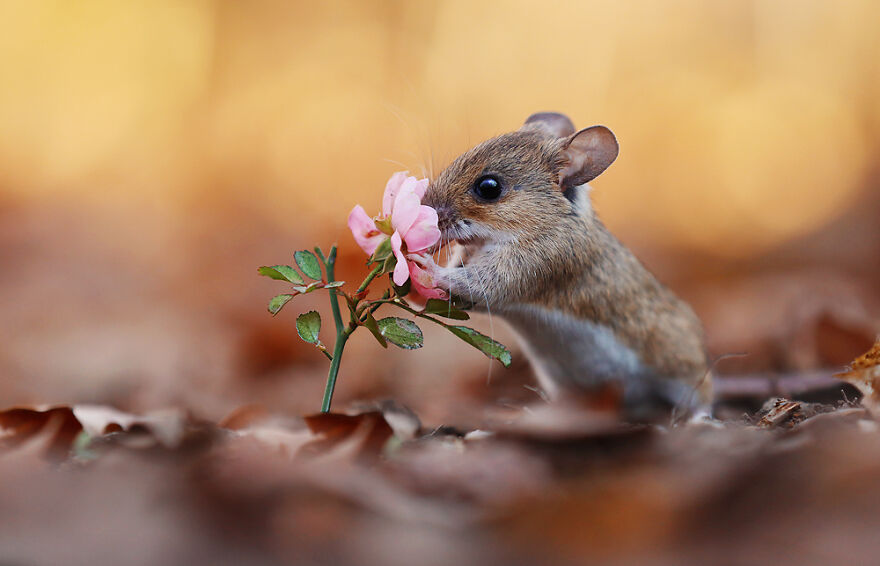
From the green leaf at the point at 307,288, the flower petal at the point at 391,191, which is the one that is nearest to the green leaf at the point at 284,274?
the green leaf at the point at 307,288

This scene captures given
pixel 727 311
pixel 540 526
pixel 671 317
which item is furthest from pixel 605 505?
pixel 727 311

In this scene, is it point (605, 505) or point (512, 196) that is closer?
point (605, 505)

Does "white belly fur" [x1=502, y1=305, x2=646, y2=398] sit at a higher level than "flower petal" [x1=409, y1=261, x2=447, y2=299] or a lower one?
higher

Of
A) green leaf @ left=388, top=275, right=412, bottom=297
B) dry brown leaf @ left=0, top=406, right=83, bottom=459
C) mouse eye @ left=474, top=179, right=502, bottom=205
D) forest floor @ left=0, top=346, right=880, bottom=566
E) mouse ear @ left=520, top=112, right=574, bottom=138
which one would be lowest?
forest floor @ left=0, top=346, right=880, bottom=566

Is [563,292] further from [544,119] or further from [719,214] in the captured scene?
[719,214]

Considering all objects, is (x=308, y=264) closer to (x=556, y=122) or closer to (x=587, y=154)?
(x=587, y=154)

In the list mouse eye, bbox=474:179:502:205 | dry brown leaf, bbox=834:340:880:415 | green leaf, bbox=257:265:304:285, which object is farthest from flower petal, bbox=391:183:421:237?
dry brown leaf, bbox=834:340:880:415

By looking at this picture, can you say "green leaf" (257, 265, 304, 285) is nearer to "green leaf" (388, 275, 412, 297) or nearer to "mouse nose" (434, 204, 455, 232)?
"green leaf" (388, 275, 412, 297)
